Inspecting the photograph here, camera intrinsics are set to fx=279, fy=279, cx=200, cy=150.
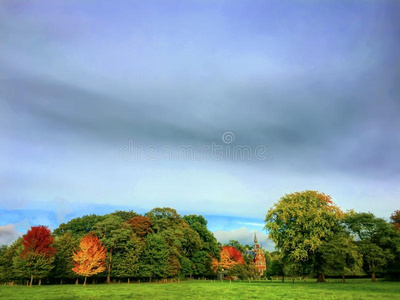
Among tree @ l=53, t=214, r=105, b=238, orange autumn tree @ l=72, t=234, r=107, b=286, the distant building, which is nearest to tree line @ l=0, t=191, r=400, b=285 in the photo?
orange autumn tree @ l=72, t=234, r=107, b=286

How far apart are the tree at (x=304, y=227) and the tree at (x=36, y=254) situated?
39.3 m

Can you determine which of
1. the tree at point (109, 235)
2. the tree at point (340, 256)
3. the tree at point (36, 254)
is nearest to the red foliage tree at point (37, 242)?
the tree at point (36, 254)

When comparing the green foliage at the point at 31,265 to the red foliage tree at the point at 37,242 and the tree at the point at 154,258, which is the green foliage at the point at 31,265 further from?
the tree at the point at 154,258

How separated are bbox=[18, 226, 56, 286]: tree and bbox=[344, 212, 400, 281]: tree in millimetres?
53420

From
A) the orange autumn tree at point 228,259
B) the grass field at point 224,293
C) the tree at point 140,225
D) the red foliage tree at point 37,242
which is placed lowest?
the grass field at point 224,293

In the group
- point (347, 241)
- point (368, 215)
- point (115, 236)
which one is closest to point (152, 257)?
point (115, 236)

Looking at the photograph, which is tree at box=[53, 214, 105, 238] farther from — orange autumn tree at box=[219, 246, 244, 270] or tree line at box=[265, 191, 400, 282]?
tree line at box=[265, 191, 400, 282]

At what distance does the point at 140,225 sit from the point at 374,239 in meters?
48.0

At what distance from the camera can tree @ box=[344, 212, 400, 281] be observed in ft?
152

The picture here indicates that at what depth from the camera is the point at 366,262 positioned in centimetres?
4931

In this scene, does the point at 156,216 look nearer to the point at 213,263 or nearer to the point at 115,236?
the point at 115,236

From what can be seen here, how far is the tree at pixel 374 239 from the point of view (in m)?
46.2

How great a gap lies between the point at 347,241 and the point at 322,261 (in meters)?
5.34

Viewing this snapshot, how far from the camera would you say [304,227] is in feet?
155
